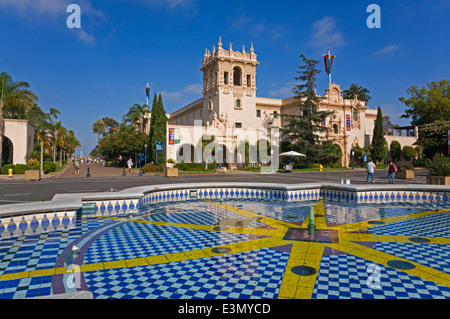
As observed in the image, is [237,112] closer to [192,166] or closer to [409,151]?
[192,166]

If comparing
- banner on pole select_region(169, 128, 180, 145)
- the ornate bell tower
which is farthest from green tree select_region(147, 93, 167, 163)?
the ornate bell tower

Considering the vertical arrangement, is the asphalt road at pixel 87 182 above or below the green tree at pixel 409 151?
below

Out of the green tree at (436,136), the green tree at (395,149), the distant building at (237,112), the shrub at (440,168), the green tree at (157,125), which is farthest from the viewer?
the green tree at (395,149)

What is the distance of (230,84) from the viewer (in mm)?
46375

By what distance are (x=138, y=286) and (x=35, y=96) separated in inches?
1449

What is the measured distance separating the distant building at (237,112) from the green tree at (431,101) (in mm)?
5330

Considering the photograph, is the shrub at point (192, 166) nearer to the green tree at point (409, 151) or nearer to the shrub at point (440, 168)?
the shrub at point (440, 168)

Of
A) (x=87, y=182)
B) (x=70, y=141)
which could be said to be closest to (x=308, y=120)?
(x=87, y=182)

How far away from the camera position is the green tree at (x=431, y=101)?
5127 centimetres

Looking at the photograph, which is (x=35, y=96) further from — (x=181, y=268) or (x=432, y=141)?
(x=432, y=141)

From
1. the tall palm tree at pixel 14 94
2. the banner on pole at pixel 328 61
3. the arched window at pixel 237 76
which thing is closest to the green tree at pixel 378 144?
the banner on pole at pixel 328 61

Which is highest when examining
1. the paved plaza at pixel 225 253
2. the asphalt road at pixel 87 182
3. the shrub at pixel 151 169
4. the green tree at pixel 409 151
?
the green tree at pixel 409 151

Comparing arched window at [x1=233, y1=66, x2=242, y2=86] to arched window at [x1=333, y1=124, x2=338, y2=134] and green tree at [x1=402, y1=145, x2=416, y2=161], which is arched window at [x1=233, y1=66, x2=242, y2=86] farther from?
green tree at [x1=402, y1=145, x2=416, y2=161]

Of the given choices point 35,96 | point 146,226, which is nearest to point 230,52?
point 35,96
